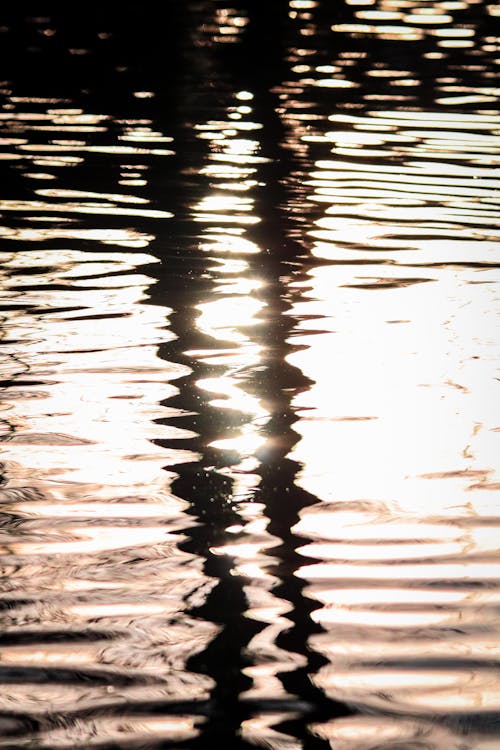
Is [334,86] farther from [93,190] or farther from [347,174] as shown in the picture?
[93,190]

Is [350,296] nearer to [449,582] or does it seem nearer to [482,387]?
[482,387]

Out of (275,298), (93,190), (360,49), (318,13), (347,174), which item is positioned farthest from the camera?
(318,13)

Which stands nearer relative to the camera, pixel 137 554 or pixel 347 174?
pixel 137 554

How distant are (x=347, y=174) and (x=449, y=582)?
21.7 ft

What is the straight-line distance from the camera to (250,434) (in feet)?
16.8

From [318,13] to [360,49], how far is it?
4.01 meters

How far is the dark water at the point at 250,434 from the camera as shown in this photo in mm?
3396

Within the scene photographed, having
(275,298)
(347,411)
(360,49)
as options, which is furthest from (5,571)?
(360,49)

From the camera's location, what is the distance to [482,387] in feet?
18.7

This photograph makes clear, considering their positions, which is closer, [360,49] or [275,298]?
[275,298]

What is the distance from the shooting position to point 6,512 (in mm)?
4410

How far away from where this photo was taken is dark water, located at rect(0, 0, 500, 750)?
3396 millimetres

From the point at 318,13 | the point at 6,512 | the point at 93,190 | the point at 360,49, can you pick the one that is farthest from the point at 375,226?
the point at 318,13

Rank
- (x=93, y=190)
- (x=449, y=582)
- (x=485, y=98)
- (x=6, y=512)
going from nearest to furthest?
(x=449, y=582), (x=6, y=512), (x=93, y=190), (x=485, y=98)
